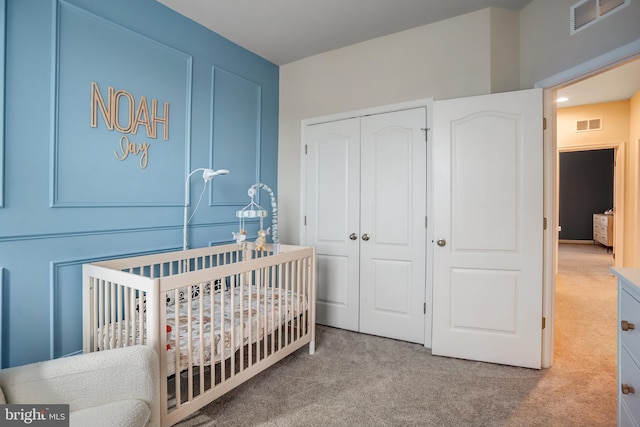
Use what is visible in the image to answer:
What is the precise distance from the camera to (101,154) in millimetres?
1954

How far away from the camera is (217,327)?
1.79 m

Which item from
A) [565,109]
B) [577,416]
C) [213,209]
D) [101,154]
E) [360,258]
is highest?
[565,109]

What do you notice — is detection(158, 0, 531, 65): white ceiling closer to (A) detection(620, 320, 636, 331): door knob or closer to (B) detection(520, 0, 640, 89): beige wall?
(B) detection(520, 0, 640, 89): beige wall

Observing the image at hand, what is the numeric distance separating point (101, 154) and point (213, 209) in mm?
894

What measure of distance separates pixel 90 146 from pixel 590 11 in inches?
119

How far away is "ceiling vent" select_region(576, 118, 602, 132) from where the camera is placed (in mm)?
4727

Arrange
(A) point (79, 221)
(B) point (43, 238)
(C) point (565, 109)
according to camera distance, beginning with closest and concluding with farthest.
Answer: (B) point (43, 238), (A) point (79, 221), (C) point (565, 109)

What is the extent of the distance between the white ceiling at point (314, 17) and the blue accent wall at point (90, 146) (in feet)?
0.57

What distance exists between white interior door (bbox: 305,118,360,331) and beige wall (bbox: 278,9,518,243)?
0.17 metres

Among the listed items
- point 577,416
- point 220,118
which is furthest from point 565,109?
point 220,118

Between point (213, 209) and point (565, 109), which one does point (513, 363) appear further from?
point (565, 109)

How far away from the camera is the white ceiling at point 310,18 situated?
2328 millimetres

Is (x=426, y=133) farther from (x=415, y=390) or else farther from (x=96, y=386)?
(x=96, y=386)

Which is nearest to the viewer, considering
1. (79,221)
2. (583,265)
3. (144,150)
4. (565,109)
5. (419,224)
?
(79,221)
